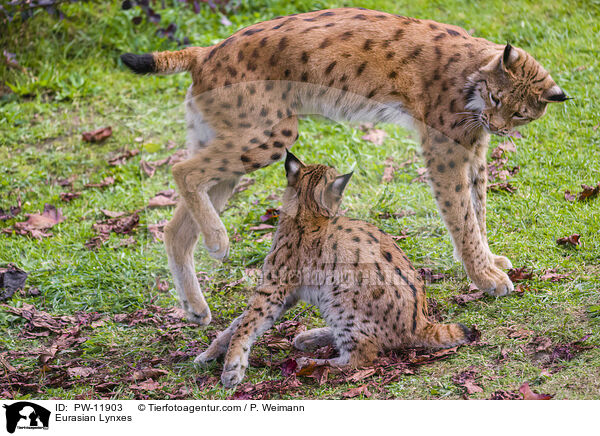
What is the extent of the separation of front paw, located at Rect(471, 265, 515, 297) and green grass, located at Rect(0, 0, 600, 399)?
0.36 feet

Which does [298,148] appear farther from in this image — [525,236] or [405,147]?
[525,236]

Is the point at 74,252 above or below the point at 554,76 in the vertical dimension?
below

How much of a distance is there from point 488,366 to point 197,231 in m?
2.44

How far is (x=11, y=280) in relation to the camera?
5652 millimetres

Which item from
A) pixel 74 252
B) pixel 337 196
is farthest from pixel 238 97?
pixel 74 252

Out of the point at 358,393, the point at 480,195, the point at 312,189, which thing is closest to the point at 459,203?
the point at 480,195

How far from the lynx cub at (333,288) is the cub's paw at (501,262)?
3.67ft

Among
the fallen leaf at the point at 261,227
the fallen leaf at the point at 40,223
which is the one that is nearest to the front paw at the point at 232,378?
the fallen leaf at the point at 261,227

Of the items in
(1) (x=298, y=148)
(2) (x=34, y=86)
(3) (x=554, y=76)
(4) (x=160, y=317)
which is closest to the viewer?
(4) (x=160, y=317)

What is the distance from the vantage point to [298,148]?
22.5 ft

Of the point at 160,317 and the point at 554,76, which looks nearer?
the point at 160,317

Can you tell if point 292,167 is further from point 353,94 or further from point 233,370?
point 233,370

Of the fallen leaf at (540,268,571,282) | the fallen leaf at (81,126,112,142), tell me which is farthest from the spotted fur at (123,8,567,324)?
the fallen leaf at (81,126,112,142)

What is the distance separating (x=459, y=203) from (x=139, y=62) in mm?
2538
